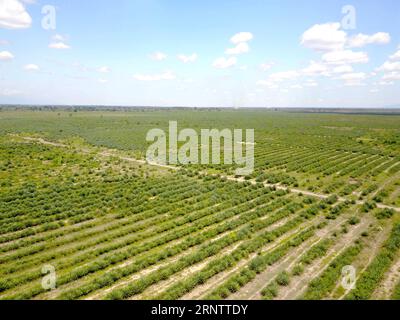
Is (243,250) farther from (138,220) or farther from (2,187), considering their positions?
(2,187)

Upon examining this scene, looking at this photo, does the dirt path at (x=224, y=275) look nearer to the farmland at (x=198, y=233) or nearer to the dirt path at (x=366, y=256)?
the farmland at (x=198, y=233)

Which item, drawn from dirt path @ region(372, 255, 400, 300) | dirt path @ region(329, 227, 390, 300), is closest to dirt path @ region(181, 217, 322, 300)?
dirt path @ region(329, 227, 390, 300)

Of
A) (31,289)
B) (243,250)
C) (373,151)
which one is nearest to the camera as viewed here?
(31,289)

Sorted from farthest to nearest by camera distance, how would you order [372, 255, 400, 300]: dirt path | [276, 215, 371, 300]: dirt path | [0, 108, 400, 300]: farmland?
[0, 108, 400, 300]: farmland < [276, 215, 371, 300]: dirt path < [372, 255, 400, 300]: dirt path

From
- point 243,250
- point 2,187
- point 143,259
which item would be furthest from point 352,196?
point 2,187

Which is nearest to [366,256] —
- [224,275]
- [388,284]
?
[388,284]

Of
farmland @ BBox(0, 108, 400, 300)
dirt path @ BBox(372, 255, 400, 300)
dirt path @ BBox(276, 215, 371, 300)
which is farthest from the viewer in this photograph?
farmland @ BBox(0, 108, 400, 300)

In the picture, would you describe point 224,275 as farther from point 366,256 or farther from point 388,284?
point 366,256

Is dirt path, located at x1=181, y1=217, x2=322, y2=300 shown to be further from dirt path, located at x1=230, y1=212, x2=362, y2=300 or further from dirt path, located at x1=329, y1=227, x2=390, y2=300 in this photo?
dirt path, located at x1=329, y1=227, x2=390, y2=300
